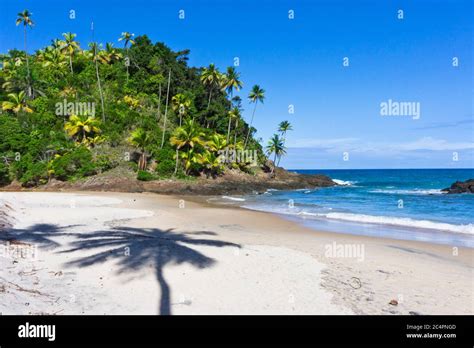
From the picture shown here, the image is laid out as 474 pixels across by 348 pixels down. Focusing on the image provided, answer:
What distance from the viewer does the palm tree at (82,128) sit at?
43719 millimetres

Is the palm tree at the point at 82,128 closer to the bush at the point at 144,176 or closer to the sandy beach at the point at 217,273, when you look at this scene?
the bush at the point at 144,176

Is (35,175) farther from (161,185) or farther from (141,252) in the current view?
(141,252)

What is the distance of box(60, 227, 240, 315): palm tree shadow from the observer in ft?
27.7

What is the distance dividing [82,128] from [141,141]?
9.74m

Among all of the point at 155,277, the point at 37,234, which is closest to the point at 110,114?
the point at 37,234

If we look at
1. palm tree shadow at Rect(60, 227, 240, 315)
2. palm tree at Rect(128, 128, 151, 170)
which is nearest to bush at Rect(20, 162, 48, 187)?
palm tree at Rect(128, 128, 151, 170)

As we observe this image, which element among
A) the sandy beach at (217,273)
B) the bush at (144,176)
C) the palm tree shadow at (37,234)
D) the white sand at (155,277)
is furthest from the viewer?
the bush at (144,176)

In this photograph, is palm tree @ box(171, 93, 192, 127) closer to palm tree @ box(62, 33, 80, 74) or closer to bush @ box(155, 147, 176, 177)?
bush @ box(155, 147, 176, 177)

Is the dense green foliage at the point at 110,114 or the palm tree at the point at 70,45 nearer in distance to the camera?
the dense green foliage at the point at 110,114

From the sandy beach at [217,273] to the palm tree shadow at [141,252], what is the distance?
0.11ft

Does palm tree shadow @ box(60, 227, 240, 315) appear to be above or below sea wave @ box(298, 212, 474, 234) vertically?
above

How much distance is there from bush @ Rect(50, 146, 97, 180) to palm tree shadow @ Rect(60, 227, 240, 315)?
3022cm

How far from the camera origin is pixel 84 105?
4966 cm

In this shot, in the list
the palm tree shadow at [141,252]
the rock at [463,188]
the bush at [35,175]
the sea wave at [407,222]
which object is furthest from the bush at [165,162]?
the rock at [463,188]
